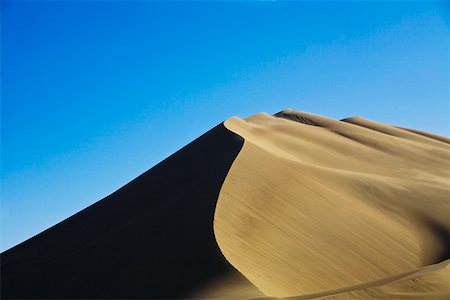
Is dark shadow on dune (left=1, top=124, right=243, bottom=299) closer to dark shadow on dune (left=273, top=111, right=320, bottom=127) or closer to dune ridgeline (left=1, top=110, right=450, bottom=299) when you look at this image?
dune ridgeline (left=1, top=110, right=450, bottom=299)

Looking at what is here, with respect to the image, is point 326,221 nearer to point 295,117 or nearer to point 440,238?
point 440,238

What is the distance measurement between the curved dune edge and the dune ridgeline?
0.06m

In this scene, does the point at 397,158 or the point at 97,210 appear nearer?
the point at 97,210

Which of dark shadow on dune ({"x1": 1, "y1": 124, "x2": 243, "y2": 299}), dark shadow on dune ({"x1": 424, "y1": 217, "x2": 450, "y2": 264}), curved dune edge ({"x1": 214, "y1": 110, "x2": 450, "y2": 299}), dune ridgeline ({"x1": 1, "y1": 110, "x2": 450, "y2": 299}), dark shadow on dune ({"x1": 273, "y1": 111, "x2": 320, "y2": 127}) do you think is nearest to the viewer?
dark shadow on dune ({"x1": 1, "y1": 124, "x2": 243, "y2": 299})

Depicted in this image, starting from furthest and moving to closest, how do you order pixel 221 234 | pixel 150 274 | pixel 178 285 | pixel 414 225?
1. pixel 414 225
2. pixel 221 234
3. pixel 150 274
4. pixel 178 285

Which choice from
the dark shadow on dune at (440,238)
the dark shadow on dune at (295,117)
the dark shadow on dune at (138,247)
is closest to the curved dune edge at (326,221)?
the dark shadow on dune at (440,238)

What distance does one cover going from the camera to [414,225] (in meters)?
24.8

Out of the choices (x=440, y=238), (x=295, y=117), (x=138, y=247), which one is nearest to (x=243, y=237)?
(x=138, y=247)

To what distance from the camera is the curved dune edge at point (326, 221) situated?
53.3 feet

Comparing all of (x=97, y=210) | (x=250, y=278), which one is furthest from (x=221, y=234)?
(x=97, y=210)

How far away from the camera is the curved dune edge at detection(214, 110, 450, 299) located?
16250 millimetres

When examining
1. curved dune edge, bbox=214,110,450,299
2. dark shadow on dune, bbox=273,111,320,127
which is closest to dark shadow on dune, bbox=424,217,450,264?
curved dune edge, bbox=214,110,450,299

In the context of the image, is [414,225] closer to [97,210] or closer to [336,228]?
[336,228]

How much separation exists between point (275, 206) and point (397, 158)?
73.5ft
